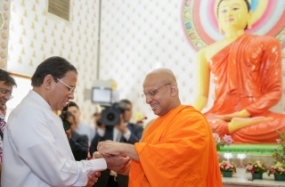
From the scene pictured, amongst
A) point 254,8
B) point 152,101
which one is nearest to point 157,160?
point 152,101

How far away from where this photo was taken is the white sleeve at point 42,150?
172 cm

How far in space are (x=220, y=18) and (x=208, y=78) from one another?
1.01 meters

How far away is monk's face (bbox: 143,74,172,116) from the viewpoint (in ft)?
7.75

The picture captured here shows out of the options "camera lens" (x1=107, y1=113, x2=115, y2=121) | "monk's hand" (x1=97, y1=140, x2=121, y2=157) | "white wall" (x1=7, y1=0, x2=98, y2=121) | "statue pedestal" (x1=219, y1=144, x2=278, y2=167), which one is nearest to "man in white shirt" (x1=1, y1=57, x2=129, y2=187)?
"monk's hand" (x1=97, y1=140, x2=121, y2=157)

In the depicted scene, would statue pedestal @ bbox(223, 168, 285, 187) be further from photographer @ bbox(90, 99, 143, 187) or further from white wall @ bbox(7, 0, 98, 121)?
white wall @ bbox(7, 0, 98, 121)

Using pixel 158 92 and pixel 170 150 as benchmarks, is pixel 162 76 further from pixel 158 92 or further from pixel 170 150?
pixel 170 150

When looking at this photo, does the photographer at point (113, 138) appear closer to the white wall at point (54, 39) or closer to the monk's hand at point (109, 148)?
the monk's hand at point (109, 148)

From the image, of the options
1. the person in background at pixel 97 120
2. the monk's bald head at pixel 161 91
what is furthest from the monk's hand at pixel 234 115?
the monk's bald head at pixel 161 91

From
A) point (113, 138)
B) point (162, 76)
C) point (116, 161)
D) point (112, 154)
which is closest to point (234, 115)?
point (113, 138)

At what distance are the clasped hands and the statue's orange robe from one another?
320 cm

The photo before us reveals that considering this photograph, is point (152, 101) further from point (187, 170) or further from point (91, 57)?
point (91, 57)

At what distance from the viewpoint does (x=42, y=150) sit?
1.71 meters

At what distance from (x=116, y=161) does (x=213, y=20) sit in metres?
4.44

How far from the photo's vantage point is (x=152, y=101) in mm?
2377
